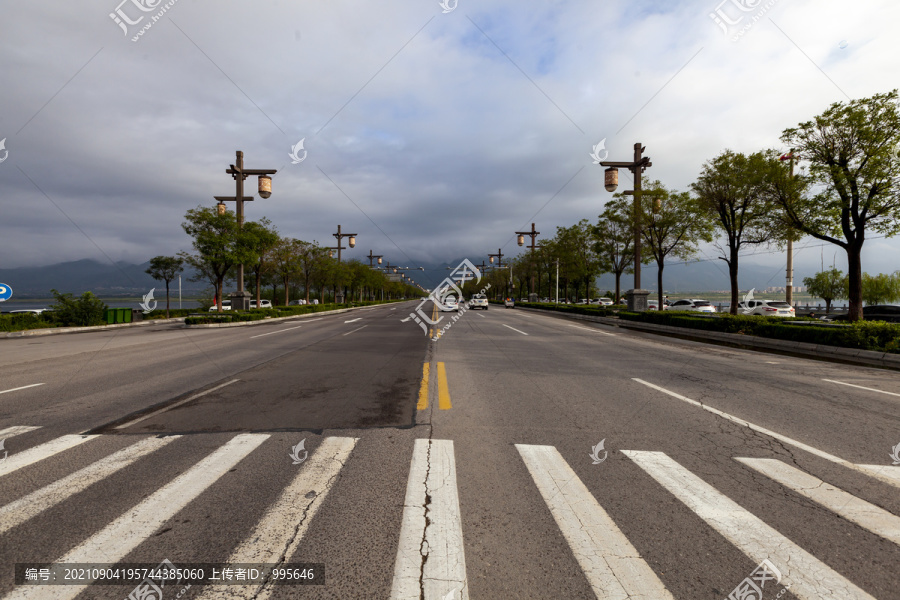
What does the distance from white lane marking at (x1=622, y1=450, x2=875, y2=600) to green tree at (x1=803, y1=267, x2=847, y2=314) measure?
197ft

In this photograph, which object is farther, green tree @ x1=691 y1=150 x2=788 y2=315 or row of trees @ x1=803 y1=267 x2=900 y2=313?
row of trees @ x1=803 y1=267 x2=900 y2=313

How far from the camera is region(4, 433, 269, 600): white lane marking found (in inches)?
92.0

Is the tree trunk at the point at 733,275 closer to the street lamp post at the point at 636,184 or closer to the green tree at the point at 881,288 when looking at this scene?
the street lamp post at the point at 636,184

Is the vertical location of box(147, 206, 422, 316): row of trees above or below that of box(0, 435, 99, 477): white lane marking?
above

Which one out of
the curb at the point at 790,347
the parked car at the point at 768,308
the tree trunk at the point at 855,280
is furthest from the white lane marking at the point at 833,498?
the parked car at the point at 768,308

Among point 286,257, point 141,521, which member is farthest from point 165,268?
point 141,521

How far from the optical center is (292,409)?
19.7 ft

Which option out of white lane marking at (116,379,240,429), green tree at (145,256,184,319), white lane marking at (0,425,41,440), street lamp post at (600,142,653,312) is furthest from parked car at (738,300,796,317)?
green tree at (145,256,184,319)

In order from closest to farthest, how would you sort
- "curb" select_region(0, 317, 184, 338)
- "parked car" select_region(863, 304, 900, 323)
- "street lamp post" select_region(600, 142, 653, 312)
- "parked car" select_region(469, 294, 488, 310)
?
"curb" select_region(0, 317, 184, 338)
"street lamp post" select_region(600, 142, 653, 312)
"parked car" select_region(863, 304, 900, 323)
"parked car" select_region(469, 294, 488, 310)

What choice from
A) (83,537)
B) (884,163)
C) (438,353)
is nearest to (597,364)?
Result: (438,353)

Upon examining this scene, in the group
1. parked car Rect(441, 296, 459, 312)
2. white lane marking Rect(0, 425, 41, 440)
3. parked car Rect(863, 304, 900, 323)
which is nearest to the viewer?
white lane marking Rect(0, 425, 41, 440)

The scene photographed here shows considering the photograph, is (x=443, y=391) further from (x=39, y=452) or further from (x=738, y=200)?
(x=738, y=200)

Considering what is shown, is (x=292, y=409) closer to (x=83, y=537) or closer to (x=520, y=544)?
(x=83, y=537)

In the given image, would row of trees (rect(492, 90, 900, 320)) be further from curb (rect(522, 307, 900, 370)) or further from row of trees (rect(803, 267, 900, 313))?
row of trees (rect(803, 267, 900, 313))
